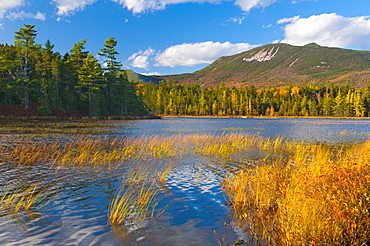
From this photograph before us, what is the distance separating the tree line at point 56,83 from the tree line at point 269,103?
244 feet

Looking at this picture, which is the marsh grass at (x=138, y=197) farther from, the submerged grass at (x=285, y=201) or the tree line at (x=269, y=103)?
the tree line at (x=269, y=103)

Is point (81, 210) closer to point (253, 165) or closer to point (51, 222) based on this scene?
point (51, 222)

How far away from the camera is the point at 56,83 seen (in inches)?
2756

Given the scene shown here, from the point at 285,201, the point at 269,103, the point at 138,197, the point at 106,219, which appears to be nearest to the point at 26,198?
the point at 106,219

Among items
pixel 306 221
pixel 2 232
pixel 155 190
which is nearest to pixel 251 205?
pixel 306 221

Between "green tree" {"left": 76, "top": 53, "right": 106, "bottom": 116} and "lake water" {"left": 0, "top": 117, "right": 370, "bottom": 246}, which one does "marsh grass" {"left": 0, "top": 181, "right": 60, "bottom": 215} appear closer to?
"lake water" {"left": 0, "top": 117, "right": 370, "bottom": 246}

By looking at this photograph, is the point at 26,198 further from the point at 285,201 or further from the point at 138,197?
the point at 285,201

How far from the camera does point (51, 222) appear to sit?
23.3 feet

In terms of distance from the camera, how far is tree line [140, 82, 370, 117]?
427ft

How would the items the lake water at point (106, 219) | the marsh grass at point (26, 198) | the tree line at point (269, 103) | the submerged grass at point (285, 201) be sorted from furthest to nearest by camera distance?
1. the tree line at point (269, 103)
2. the marsh grass at point (26, 198)
3. the lake water at point (106, 219)
4. the submerged grass at point (285, 201)

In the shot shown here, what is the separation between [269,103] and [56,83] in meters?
123

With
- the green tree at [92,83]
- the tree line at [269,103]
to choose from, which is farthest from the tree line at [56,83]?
the tree line at [269,103]

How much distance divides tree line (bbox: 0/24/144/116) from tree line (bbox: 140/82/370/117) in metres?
74.5

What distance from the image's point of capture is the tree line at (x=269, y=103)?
Result: 13025 centimetres
